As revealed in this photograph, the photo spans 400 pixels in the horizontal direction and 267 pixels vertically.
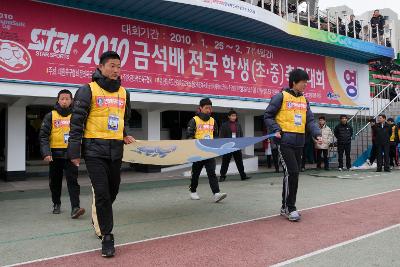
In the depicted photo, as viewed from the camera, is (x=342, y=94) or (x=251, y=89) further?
(x=342, y=94)

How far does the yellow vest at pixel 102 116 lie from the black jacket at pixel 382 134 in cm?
1088

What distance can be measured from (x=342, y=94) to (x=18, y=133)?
13.7m

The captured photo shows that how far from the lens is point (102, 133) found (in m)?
4.05

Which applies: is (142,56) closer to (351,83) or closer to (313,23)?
(313,23)

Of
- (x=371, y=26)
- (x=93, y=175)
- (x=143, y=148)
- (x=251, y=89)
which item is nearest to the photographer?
(x=93, y=175)

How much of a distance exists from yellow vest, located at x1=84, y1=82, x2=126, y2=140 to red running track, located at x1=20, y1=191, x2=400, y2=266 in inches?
47.5

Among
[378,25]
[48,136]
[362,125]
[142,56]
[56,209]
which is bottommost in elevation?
[56,209]

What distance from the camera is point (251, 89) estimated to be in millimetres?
14477

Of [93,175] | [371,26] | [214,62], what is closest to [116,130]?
[93,175]

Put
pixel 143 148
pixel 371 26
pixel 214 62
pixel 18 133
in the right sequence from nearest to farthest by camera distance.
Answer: pixel 143 148, pixel 18 133, pixel 214 62, pixel 371 26

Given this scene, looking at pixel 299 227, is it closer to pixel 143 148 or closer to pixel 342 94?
pixel 143 148

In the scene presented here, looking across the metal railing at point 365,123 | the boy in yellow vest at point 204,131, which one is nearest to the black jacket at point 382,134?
the metal railing at point 365,123

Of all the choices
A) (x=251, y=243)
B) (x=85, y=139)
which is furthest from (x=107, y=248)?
(x=251, y=243)

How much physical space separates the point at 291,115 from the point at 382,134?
28.0 feet
